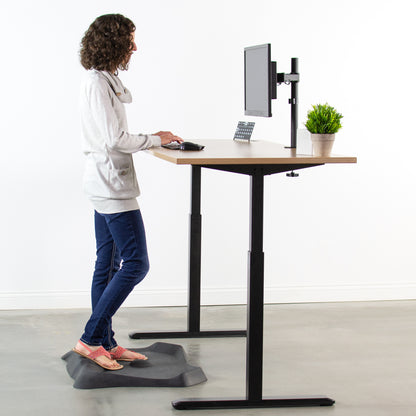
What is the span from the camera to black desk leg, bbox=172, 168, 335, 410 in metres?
2.62

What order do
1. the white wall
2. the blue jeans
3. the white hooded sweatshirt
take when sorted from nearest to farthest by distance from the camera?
1. the white hooded sweatshirt
2. the blue jeans
3. the white wall

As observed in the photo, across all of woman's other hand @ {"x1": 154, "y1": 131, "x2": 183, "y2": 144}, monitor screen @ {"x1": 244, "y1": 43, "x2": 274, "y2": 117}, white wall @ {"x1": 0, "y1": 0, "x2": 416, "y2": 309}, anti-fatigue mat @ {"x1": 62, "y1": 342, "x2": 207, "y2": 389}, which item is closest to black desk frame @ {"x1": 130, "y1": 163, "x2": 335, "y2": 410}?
anti-fatigue mat @ {"x1": 62, "y1": 342, "x2": 207, "y2": 389}

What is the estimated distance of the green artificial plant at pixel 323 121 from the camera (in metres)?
2.69

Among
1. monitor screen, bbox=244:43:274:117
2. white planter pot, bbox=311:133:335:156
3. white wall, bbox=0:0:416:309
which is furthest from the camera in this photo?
white wall, bbox=0:0:416:309

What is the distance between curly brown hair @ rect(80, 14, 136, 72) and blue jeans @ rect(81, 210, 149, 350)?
2.06ft

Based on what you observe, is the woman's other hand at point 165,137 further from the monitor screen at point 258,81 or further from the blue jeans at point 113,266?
the monitor screen at point 258,81

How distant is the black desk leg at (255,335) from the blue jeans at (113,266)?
1.69 ft

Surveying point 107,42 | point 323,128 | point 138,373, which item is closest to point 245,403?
point 138,373

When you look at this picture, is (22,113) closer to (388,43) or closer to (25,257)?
(25,257)

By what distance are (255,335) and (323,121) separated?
33.9 inches

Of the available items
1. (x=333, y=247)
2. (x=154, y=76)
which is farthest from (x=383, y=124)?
(x=154, y=76)

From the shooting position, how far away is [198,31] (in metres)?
4.21

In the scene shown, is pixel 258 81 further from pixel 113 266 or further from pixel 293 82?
pixel 113 266

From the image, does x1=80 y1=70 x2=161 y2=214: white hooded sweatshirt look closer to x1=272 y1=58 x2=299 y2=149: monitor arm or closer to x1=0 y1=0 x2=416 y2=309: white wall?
x1=272 y1=58 x2=299 y2=149: monitor arm
